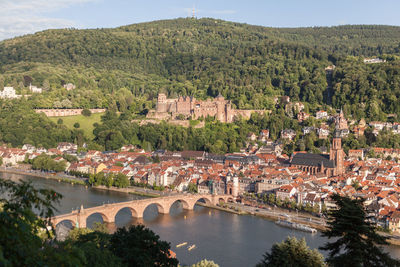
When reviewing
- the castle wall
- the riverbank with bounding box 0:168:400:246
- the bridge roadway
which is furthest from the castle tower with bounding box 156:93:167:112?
the bridge roadway

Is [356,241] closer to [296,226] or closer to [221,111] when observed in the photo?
[296,226]

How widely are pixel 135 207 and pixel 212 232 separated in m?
5.38

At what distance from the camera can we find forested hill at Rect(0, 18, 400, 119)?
6344cm

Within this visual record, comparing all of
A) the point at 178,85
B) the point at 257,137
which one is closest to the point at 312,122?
the point at 257,137

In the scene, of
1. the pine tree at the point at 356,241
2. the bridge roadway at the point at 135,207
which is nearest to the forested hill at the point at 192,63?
the bridge roadway at the point at 135,207

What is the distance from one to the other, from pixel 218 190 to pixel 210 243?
1284cm

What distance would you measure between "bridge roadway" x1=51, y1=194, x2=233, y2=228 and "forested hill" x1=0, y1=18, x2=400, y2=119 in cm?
2875

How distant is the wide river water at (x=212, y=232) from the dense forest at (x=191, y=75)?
19147 mm

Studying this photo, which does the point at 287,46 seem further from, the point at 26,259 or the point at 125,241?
the point at 26,259

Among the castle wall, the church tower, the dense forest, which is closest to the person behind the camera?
the church tower

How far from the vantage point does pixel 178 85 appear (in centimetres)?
7500

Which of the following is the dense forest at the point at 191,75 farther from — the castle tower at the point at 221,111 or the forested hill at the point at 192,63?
the castle tower at the point at 221,111

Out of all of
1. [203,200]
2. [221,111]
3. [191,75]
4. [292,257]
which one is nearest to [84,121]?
[221,111]

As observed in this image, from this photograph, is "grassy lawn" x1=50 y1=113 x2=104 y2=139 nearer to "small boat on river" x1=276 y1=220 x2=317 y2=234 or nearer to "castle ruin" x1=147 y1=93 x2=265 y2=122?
"castle ruin" x1=147 y1=93 x2=265 y2=122
